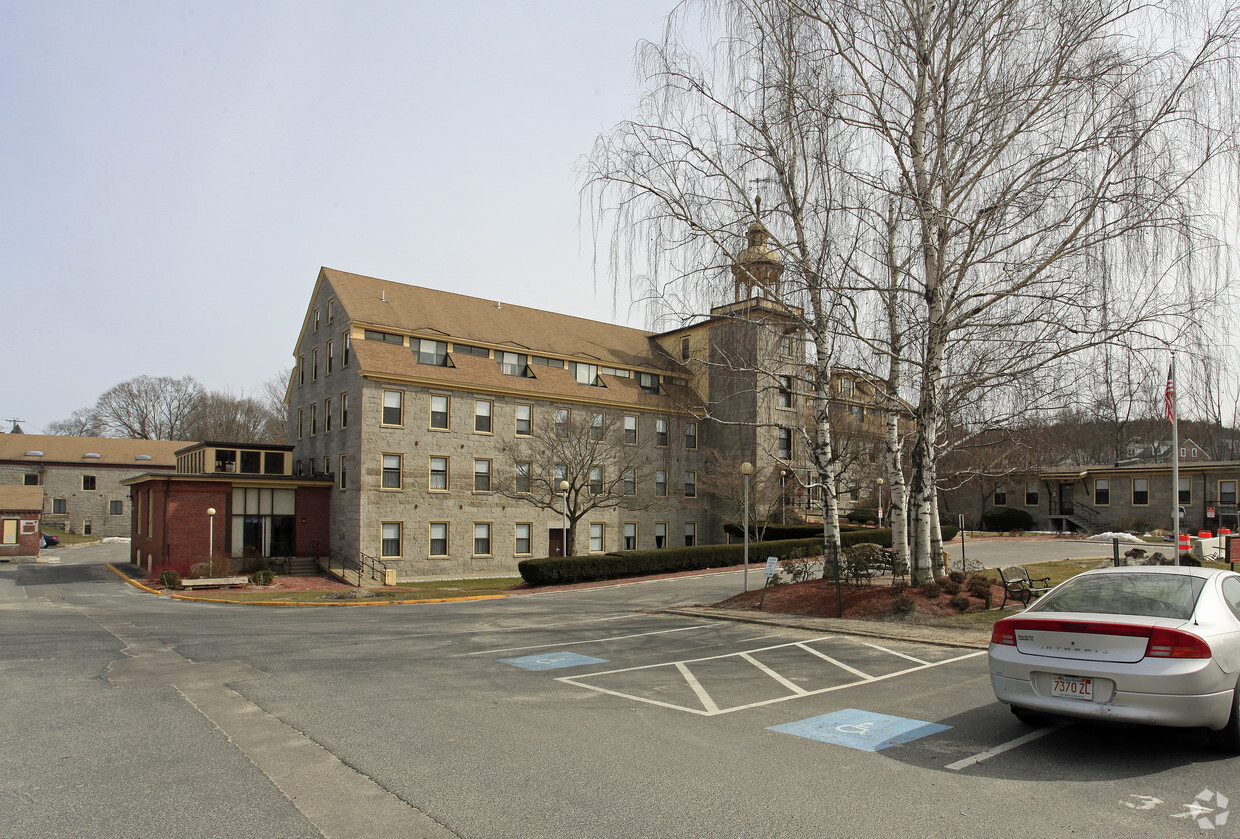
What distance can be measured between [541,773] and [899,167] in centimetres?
1266

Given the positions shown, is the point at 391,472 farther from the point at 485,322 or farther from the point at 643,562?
the point at 643,562

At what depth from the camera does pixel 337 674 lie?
1011cm

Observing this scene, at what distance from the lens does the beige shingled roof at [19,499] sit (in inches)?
1916

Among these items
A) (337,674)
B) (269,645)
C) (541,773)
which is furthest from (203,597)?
(541,773)

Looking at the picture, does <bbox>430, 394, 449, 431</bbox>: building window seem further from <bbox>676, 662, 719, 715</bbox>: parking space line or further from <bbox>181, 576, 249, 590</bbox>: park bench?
<bbox>676, 662, 719, 715</bbox>: parking space line

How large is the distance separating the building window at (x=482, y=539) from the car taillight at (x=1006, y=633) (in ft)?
100

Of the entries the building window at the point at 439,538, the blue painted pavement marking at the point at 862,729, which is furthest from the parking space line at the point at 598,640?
the building window at the point at 439,538

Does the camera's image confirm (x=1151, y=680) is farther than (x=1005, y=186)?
No

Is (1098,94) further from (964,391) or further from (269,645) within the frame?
(269,645)

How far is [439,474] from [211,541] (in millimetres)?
9869

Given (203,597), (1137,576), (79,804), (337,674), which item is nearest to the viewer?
(79,804)

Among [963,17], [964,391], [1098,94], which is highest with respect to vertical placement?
[963,17]

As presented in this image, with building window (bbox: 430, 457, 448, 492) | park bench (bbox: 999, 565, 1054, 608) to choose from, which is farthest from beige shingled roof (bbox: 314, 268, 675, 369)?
park bench (bbox: 999, 565, 1054, 608)

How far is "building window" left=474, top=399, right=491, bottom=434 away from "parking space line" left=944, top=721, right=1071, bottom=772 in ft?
102
